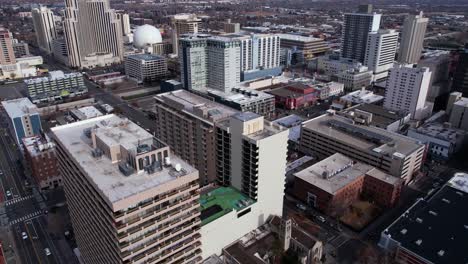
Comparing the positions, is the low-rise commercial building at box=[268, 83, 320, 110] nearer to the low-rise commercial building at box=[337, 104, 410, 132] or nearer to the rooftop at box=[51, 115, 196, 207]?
the low-rise commercial building at box=[337, 104, 410, 132]

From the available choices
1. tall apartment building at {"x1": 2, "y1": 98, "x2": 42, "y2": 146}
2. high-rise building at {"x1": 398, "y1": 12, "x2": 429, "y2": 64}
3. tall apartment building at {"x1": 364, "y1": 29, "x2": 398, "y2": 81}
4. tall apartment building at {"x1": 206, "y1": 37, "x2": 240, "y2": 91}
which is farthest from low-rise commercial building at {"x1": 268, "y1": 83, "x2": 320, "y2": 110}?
tall apartment building at {"x1": 2, "y1": 98, "x2": 42, "y2": 146}

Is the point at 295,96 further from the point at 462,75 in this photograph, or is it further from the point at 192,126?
the point at 192,126

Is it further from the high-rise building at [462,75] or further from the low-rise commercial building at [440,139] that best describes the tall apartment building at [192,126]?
the high-rise building at [462,75]

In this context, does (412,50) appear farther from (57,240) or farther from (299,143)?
(57,240)

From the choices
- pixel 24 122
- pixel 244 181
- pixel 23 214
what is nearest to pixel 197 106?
pixel 244 181

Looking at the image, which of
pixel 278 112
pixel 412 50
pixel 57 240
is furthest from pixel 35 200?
pixel 412 50

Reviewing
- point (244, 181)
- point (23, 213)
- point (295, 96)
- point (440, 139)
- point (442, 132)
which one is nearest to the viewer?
point (244, 181)
